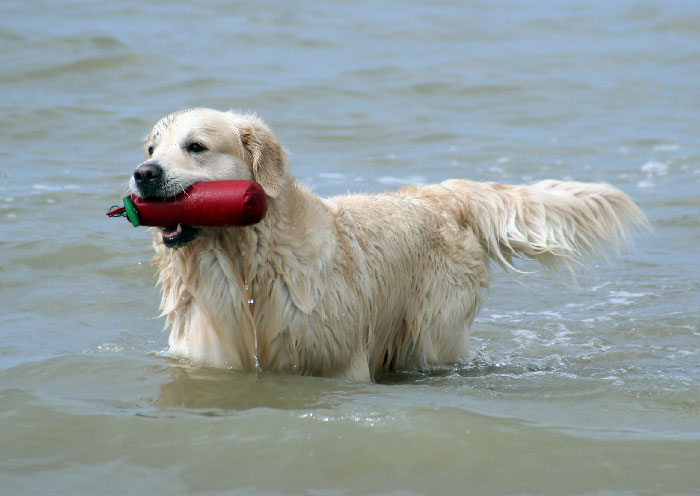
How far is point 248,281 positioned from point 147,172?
89 centimetres

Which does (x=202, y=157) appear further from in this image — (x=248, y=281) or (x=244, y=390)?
(x=244, y=390)

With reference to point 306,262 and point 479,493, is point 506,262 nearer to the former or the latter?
point 306,262

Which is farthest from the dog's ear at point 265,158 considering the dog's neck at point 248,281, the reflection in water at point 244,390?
the reflection in water at point 244,390

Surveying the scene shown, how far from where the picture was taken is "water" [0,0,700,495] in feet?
14.6

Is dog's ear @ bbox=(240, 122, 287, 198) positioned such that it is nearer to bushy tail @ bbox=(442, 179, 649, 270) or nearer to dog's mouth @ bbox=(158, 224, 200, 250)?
dog's mouth @ bbox=(158, 224, 200, 250)

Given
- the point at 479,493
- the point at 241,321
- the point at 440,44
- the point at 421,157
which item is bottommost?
the point at 479,493

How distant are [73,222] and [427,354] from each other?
4769 mm

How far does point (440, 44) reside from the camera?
19.3m

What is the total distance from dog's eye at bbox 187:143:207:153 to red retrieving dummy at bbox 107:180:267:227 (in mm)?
219

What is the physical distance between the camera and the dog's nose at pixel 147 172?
200 inches

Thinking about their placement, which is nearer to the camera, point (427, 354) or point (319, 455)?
point (319, 455)

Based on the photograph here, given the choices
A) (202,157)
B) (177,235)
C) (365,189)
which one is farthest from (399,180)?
(177,235)

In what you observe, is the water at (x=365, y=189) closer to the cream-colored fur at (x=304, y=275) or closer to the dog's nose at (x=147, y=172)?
the cream-colored fur at (x=304, y=275)

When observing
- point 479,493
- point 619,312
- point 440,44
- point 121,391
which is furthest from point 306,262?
point 440,44
